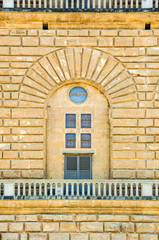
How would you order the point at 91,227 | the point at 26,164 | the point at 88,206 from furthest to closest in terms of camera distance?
the point at 26,164 → the point at 91,227 → the point at 88,206

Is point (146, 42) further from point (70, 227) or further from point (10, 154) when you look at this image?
point (70, 227)

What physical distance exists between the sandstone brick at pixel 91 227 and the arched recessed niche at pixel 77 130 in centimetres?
225

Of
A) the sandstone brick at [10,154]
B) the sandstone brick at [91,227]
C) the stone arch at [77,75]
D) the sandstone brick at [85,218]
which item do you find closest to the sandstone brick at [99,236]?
the sandstone brick at [91,227]

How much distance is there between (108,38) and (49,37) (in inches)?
107

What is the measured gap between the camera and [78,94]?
66.7ft

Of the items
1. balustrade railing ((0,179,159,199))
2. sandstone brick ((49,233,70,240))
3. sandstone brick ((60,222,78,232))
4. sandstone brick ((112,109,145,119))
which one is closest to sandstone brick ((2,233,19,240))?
sandstone brick ((49,233,70,240))

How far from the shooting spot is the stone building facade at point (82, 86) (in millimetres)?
19406

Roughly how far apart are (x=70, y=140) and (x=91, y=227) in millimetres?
4080

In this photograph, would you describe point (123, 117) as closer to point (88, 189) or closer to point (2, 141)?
point (88, 189)

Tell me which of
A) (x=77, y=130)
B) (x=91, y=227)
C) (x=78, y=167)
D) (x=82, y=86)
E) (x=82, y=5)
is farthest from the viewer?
(x=82, y=86)

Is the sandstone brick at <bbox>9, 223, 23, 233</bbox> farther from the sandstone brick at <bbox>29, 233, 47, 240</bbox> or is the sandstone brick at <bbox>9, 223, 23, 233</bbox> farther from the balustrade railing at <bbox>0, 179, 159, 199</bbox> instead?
the balustrade railing at <bbox>0, 179, 159, 199</bbox>

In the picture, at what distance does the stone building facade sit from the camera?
63.7 feet

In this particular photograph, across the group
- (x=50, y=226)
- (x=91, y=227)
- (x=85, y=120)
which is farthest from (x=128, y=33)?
(x=50, y=226)

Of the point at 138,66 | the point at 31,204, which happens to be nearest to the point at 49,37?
the point at 138,66
